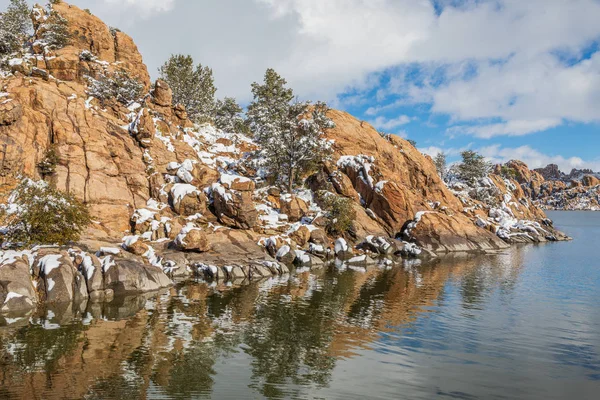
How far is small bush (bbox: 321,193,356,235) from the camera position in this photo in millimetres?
64375

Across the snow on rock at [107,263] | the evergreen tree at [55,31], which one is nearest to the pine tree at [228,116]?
the evergreen tree at [55,31]

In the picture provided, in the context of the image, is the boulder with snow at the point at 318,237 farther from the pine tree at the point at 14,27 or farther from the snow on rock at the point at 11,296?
the pine tree at the point at 14,27

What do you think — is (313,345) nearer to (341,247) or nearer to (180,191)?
(341,247)

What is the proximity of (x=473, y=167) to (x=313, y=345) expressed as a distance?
116 m

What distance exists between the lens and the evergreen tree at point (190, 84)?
283ft

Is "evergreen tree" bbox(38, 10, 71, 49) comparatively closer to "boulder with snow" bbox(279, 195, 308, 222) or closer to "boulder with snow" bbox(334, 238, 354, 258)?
"boulder with snow" bbox(279, 195, 308, 222)

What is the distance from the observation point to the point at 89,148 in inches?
2138

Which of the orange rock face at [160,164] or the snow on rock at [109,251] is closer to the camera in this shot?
the snow on rock at [109,251]

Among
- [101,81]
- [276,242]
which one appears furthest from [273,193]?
[101,81]

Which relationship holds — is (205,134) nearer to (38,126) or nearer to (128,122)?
(128,122)

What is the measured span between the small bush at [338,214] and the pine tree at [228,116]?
133ft

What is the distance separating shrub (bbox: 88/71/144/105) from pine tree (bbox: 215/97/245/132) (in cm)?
2925

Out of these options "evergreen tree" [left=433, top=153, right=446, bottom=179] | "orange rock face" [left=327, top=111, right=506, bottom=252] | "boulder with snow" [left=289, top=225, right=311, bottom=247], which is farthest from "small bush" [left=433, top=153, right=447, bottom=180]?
"boulder with snow" [left=289, top=225, right=311, bottom=247]

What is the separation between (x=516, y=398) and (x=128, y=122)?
214 ft
